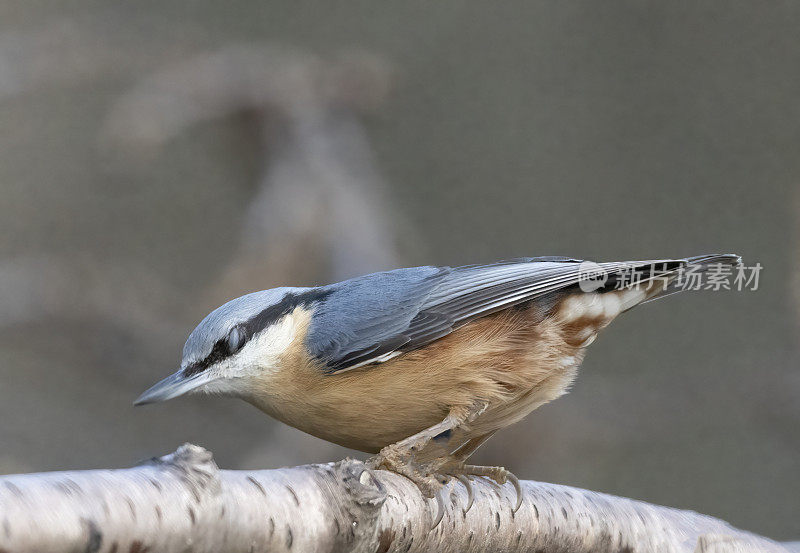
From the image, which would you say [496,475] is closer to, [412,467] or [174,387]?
[412,467]

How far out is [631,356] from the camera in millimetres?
4527

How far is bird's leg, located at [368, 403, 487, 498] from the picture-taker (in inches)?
80.7

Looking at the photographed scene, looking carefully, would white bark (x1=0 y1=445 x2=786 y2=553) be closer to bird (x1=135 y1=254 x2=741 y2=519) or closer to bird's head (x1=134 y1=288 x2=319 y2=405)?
bird (x1=135 y1=254 x2=741 y2=519)

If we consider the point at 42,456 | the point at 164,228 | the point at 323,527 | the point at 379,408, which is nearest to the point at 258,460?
the point at 42,456

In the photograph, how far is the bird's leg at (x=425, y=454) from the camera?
6.73 feet

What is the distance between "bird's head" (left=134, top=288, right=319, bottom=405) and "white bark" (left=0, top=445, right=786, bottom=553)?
49 cm

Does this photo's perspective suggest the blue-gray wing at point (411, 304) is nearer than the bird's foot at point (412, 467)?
No

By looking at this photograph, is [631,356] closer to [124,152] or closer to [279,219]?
[279,219]

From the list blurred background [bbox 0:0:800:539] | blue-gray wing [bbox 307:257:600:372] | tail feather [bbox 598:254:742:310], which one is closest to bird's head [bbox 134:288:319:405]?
blue-gray wing [bbox 307:257:600:372]

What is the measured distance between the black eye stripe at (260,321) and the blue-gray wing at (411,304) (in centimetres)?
6

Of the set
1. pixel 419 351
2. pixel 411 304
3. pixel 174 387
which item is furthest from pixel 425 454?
pixel 174 387

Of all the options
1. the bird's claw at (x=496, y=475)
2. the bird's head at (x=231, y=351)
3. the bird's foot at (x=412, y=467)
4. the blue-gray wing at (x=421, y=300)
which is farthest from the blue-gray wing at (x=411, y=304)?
the bird's claw at (x=496, y=475)

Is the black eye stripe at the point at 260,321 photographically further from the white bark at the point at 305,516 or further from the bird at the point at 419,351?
the white bark at the point at 305,516

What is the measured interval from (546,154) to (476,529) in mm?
2932
